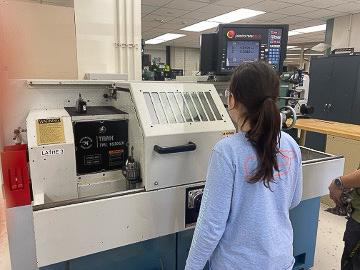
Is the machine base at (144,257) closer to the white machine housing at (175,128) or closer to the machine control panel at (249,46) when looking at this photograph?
the white machine housing at (175,128)

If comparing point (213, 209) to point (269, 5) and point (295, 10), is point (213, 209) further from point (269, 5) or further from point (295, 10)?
point (295, 10)

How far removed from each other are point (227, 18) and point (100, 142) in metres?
6.07

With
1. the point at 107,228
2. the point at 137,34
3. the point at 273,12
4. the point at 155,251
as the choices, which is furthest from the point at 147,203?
the point at 273,12

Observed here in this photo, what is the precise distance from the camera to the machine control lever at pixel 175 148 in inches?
43.9

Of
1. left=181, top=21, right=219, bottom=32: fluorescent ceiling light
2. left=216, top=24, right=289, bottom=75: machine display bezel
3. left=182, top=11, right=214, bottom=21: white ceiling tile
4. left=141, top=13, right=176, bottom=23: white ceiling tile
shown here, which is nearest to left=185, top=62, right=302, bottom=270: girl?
left=216, top=24, right=289, bottom=75: machine display bezel

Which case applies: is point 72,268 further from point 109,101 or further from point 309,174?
point 309,174

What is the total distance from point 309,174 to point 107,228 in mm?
1091

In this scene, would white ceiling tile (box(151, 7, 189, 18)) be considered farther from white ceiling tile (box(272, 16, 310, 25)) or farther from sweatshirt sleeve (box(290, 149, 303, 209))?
sweatshirt sleeve (box(290, 149, 303, 209))

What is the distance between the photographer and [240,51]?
1.67 metres

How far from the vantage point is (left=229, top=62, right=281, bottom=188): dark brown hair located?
0.85 metres

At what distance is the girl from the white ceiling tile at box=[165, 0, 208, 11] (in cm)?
499

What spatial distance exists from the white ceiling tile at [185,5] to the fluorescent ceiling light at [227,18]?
602mm

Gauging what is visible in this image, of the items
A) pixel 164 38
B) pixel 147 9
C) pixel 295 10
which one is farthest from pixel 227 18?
pixel 164 38

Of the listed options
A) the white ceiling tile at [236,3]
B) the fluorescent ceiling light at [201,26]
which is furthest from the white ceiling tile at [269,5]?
the fluorescent ceiling light at [201,26]
